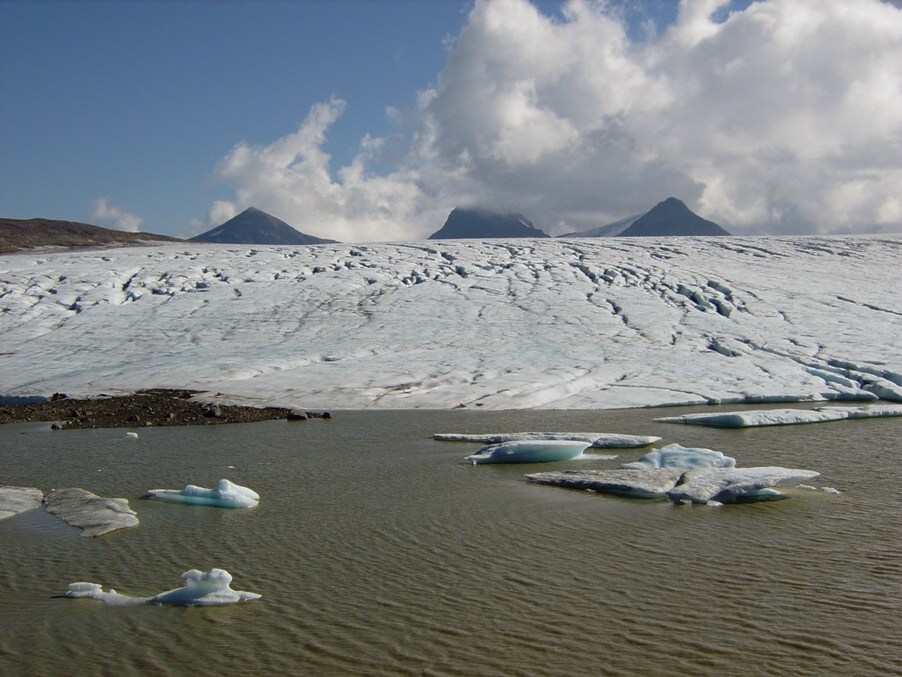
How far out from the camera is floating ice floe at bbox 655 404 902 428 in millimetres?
15812

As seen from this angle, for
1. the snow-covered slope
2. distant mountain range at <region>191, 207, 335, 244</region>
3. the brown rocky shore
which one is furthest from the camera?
distant mountain range at <region>191, 207, 335, 244</region>

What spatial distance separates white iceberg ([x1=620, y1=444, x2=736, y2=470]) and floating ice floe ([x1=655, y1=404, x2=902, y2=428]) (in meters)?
4.41

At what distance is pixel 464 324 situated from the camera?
27.3 metres

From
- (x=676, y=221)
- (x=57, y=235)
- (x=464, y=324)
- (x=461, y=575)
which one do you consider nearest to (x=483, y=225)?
(x=676, y=221)

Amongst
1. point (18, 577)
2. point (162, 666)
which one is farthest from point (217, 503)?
point (162, 666)

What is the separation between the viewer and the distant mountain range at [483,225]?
6530 inches

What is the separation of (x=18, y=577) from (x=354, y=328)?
19.8 meters

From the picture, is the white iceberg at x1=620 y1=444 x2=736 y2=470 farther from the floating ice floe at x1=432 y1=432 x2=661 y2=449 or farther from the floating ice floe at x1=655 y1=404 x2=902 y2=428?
the floating ice floe at x1=655 y1=404 x2=902 y2=428

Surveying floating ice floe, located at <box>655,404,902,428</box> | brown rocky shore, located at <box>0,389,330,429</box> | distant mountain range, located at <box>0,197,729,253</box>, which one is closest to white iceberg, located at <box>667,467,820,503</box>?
floating ice floe, located at <box>655,404,902,428</box>

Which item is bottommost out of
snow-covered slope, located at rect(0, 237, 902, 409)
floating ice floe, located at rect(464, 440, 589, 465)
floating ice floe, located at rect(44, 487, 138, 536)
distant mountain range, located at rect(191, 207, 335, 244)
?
floating ice floe, located at rect(44, 487, 138, 536)

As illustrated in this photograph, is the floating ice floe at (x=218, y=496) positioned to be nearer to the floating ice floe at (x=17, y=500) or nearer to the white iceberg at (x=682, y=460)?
the floating ice floe at (x=17, y=500)

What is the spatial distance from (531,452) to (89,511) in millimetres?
6411

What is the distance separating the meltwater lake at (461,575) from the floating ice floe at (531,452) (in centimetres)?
25

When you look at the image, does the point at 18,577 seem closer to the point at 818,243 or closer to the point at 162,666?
the point at 162,666
